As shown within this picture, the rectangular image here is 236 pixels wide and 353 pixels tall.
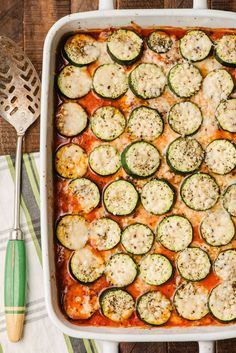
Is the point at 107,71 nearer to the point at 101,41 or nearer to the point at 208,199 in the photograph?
the point at 101,41

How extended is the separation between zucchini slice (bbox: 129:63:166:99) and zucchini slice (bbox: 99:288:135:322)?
2.60 feet

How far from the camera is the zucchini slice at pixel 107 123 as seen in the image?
241 cm

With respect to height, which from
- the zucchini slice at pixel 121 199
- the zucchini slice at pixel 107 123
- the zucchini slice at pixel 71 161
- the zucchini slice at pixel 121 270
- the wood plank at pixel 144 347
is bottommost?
the wood plank at pixel 144 347

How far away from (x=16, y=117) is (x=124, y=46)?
564 mm

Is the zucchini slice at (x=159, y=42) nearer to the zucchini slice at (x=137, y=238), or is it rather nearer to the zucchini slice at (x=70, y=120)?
the zucchini slice at (x=70, y=120)

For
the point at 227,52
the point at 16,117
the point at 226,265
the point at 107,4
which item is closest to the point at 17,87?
the point at 16,117

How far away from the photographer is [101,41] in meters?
2.42

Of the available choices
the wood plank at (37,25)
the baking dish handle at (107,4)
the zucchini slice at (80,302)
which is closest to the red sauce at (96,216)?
the zucchini slice at (80,302)

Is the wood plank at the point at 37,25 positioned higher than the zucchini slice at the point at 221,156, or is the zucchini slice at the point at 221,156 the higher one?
the wood plank at the point at 37,25

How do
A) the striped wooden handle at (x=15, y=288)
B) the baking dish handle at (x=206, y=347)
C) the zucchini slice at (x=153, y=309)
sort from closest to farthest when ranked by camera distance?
the baking dish handle at (x=206, y=347), the zucchini slice at (x=153, y=309), the striped wooden handle at (x=15, y=288)

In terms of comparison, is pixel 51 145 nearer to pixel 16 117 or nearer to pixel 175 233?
pixel 16 117

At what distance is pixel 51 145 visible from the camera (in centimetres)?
238

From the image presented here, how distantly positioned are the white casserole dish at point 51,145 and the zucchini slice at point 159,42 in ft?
0.17

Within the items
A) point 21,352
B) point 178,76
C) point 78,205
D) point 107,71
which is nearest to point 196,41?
point 178,76
